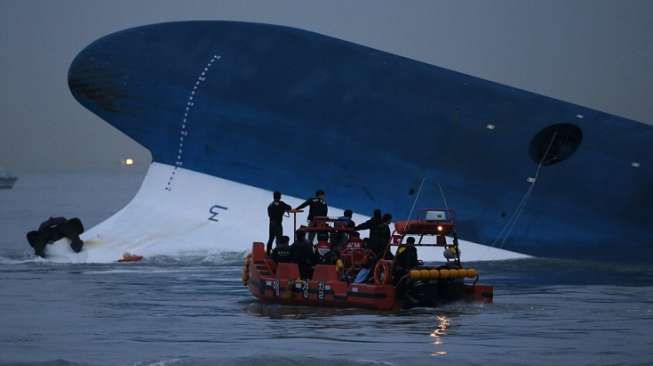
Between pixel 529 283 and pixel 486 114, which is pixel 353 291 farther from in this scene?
pixel 486 114

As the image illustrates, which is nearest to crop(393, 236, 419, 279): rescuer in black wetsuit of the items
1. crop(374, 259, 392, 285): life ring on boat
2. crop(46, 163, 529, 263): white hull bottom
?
crop(374, 259, 392, 285): life ring on boat

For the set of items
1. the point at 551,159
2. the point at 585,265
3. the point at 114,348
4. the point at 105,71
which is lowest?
the point at 114,348

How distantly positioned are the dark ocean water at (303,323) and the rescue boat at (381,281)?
0.21m

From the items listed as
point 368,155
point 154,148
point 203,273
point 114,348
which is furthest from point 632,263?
point 114,348

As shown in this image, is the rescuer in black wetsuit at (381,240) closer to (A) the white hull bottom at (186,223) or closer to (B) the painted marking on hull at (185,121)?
(A) the white hull bottom at (186,223)

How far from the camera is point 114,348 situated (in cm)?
1766

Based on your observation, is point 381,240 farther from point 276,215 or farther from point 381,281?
point 276,215

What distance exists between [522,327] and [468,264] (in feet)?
37.1

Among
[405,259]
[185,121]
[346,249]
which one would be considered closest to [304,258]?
[346,249]

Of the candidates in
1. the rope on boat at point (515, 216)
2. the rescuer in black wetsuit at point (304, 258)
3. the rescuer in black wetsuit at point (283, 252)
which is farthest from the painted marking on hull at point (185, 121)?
the rescuer in black wetsuit at point (304, 258)

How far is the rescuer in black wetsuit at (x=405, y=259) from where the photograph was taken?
70.7 feet

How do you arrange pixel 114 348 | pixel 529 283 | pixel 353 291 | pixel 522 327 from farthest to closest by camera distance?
pixel 529 283
pixel 353 291
pixel 522 327
pixel 114 348

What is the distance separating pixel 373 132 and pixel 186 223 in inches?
198

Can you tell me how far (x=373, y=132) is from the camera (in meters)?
32.0
